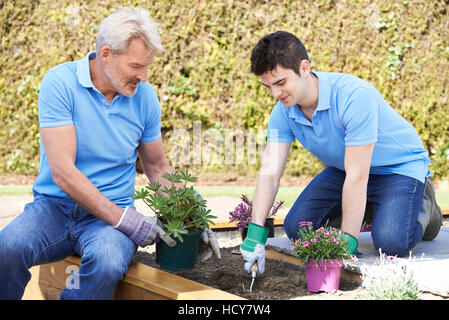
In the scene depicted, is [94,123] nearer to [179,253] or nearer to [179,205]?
[179,205]

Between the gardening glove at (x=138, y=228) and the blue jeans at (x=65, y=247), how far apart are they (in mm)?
35

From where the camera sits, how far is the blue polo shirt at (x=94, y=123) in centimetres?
245

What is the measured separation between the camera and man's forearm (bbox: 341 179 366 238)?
2.51 metres

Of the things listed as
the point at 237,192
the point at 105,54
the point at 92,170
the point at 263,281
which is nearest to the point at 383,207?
the point at 263,281

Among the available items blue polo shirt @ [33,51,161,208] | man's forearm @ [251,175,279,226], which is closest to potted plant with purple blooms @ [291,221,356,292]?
man's forearm @ [251,175,279,226]

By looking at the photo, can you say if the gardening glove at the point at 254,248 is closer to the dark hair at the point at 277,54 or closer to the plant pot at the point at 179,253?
the plant pot at the point at 179,253

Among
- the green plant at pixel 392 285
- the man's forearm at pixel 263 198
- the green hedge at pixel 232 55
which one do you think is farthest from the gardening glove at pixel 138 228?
the green hedge at pixel 232 55

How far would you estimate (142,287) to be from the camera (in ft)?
7.47

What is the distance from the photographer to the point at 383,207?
2896 millimetres

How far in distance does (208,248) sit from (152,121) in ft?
2.44
